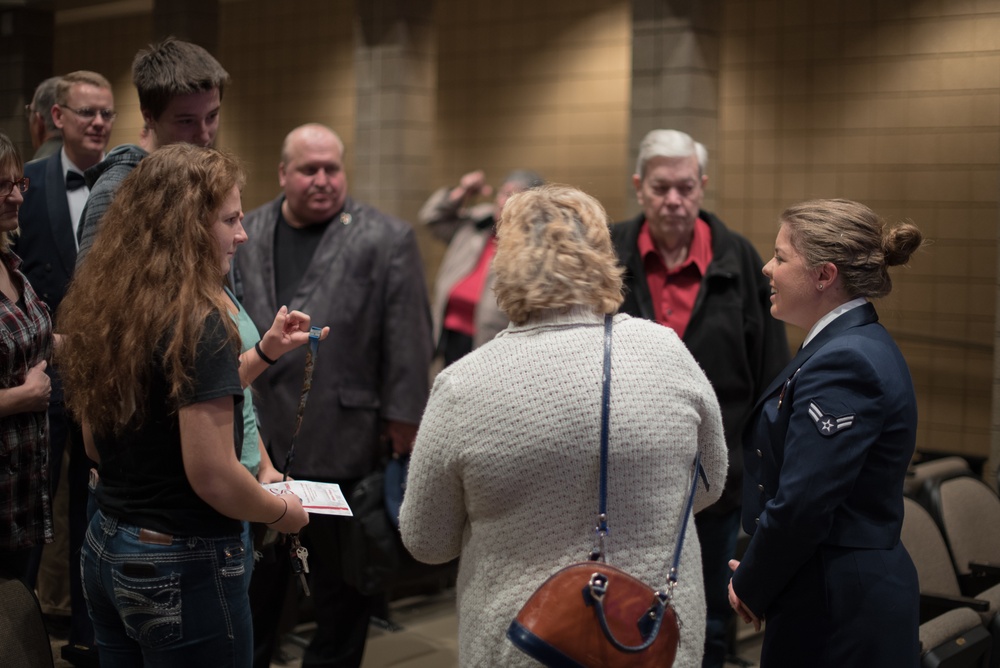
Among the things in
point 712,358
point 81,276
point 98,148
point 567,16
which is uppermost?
point 567,16

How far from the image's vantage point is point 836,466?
7.11ft

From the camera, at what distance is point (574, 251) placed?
1968mm

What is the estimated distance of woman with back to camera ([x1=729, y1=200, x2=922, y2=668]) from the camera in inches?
86.2

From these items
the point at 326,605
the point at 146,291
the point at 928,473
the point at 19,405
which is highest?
the point at 146,291

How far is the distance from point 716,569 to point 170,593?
5.94 ft

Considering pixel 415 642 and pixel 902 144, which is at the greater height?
pixel 902 144

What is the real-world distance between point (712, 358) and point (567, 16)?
6044 mm

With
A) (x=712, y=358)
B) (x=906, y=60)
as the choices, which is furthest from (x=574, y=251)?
(x=906, y=60)

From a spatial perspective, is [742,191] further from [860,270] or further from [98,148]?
[860,270]

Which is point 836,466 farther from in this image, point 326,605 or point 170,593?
point 326,605

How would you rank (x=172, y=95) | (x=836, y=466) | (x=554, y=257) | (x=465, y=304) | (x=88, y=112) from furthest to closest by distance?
(x=465, y=304) → (x=88, y=112) → (x=172, y=95) → (x=836, y=466) → (x=554, y=257)

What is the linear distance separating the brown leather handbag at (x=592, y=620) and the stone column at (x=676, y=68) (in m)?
4.57

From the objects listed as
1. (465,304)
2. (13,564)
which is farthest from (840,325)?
(465,304)

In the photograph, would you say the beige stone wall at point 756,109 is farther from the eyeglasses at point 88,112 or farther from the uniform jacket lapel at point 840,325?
the uniform jacket lapel at point 840,325
